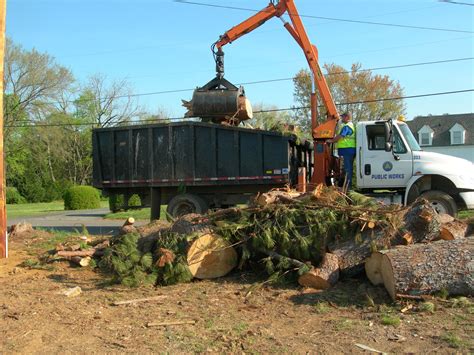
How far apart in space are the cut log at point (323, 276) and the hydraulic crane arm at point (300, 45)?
20.2 feet

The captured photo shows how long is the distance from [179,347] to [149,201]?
8.13 metres

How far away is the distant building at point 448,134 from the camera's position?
47031 mm

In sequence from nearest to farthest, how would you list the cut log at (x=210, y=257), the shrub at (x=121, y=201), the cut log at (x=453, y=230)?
the cut log at (x=210, y=257), the cut log at (x=453, y=230), the shrub at (x=121, y=201)

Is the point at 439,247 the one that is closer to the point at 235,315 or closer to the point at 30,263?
the point at 235,315

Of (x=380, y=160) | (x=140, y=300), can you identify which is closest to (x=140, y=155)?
(x=380, y=160)

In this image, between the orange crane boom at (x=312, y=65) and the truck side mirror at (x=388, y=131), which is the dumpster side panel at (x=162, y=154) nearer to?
the orange crane boom at (x=312, y=65)

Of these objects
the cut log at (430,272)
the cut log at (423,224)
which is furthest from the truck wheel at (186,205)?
the cut log at (430,272)

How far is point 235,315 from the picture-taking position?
5.06 meters

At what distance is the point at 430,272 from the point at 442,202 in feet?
17.0

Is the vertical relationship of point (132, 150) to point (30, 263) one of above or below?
above

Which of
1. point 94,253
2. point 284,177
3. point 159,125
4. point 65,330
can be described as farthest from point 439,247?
point 159,125

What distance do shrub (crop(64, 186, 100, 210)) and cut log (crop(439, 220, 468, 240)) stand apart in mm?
24693

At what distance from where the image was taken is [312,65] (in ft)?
41.4

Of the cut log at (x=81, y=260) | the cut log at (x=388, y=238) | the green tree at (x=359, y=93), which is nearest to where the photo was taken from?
the cut log at (x=388, y=238)
